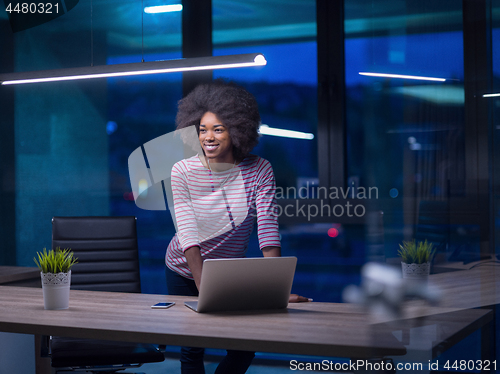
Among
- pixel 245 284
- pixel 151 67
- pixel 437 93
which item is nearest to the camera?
pixel 245 284

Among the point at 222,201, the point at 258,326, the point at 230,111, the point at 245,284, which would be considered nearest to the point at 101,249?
the point at 222,201

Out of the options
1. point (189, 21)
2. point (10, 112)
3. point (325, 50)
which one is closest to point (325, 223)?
point (325, 50)

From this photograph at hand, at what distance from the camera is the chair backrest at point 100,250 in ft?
8.48

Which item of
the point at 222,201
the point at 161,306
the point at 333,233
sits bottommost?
the point at 161,306

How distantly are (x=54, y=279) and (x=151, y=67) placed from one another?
1354 millimetres

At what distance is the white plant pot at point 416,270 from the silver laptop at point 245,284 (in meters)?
0.38

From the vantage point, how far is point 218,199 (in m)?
2.38

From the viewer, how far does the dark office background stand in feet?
10.2

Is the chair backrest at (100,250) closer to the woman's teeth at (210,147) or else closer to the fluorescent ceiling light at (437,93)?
the woman's teeth at (210,147)

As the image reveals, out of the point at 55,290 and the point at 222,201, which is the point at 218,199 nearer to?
the point at 222,201

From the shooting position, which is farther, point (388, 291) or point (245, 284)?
point (245, 284)

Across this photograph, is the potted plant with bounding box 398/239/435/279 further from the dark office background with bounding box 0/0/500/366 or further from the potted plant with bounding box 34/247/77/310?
the potted plant with bounding box 34/247/77/310

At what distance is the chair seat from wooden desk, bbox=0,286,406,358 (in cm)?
26

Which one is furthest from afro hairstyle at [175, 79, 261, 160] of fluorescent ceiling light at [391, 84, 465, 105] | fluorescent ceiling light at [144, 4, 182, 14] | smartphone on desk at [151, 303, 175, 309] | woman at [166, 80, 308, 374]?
fluorescent ceiling light at [144, 4, 182, 14]
